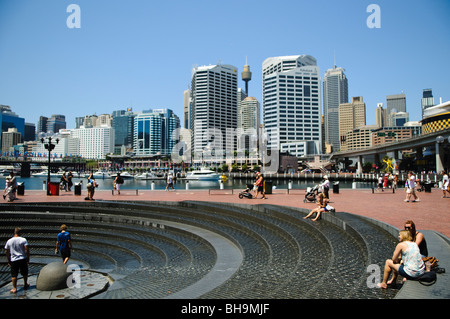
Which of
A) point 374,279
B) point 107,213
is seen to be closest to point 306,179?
point 107,213

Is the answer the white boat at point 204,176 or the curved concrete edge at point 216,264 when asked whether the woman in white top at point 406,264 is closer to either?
the curved concrete edge at point 216,264

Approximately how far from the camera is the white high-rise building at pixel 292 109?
192 meters

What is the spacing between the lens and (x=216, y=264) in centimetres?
869

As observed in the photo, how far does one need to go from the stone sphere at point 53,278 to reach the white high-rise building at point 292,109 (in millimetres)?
184222

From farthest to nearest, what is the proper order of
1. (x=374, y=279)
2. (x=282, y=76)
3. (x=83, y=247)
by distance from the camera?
(x=282, y=76)
(x=83, y=247)
(x=374, y=279)

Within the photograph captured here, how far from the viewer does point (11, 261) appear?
7867 millimetres

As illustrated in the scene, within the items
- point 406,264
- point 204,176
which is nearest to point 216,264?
point 406,264

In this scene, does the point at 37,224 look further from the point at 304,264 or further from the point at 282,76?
the point at 282,76

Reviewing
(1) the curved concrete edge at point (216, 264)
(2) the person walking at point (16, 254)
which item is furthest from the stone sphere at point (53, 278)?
(1) the curved concrete edge at point (216, 264)

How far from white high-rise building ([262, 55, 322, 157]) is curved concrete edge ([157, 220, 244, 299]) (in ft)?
587

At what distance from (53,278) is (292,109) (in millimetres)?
194630

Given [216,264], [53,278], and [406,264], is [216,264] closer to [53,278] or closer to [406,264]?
[53,278]
